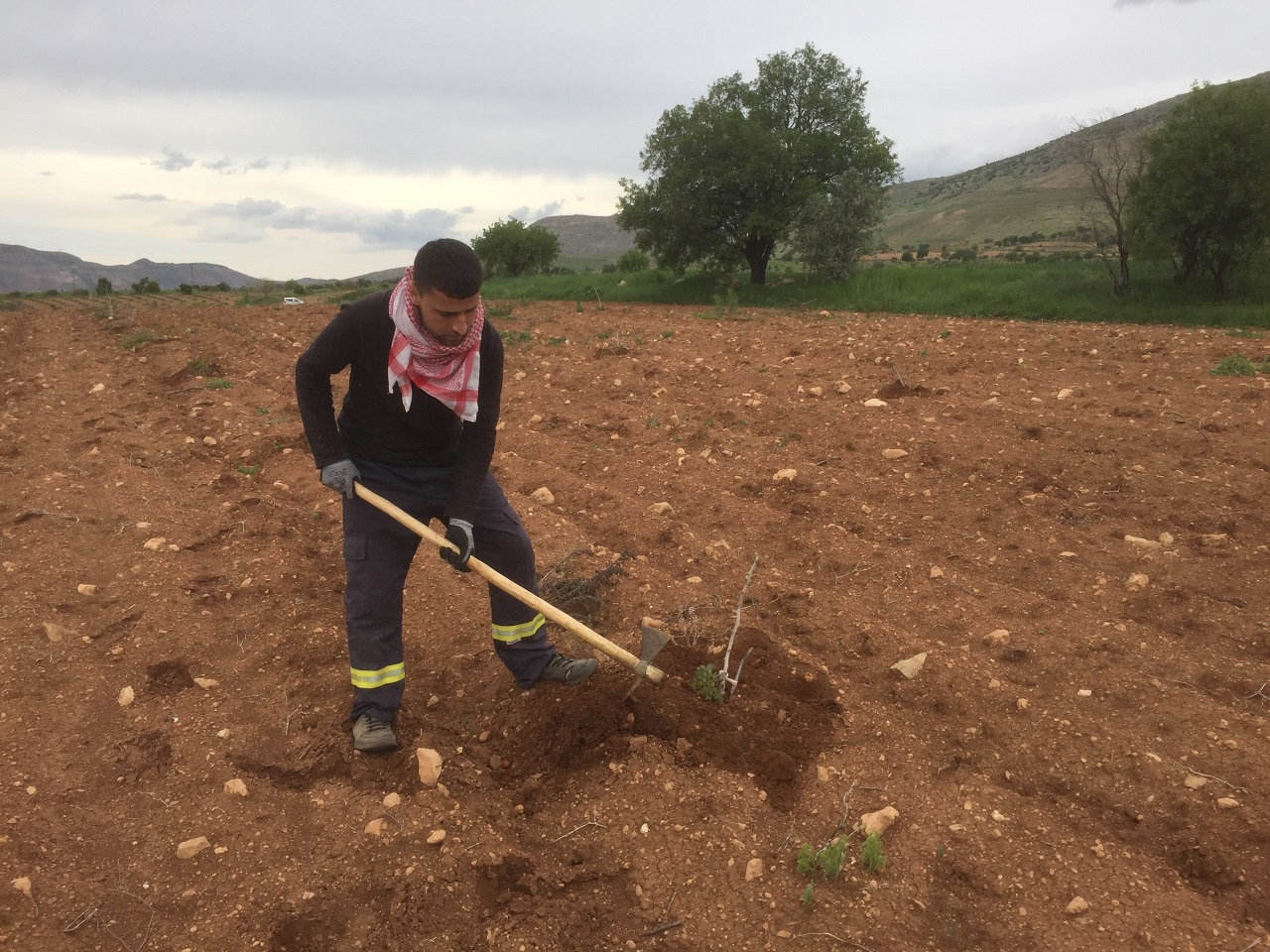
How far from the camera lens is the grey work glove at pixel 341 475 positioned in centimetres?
295

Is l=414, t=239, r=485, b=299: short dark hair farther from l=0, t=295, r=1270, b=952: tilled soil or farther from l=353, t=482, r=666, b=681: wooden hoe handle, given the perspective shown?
l=0, t=295, r=1270, b=952: tilled soil

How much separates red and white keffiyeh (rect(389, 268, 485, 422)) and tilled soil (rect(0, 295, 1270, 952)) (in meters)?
1.34

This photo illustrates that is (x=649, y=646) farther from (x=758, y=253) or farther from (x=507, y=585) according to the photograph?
(x=758, y=253)

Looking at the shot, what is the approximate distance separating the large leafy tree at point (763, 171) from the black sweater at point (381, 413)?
1432cm

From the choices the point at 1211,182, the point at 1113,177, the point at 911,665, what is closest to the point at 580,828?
the point at 911,665

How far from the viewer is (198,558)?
14.6 feet

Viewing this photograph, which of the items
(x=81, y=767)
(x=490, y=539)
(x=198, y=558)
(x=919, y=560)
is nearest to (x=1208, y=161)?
(x=919, y=560)

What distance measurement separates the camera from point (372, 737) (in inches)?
119

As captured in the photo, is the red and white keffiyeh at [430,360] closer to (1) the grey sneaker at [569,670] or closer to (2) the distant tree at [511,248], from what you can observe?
(1) the grey sneaker at [569,670]

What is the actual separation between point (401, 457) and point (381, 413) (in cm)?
19

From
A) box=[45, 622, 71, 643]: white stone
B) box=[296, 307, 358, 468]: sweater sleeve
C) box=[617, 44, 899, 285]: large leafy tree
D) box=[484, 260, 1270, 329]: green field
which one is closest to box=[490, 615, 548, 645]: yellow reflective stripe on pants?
box=[296, 307, 358, 468]: sweater sleeve

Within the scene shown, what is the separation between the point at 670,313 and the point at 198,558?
448 inches

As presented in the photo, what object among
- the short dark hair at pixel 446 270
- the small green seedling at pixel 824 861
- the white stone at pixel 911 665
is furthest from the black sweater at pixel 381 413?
the white stone at pixel 911 665

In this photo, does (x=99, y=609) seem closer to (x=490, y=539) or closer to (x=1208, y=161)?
(x=490, y=539)
